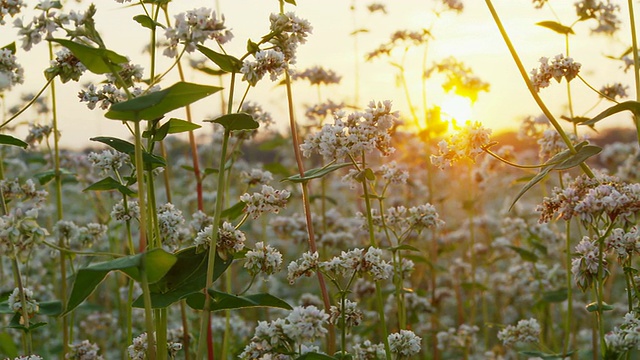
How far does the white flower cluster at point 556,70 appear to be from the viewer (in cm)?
340

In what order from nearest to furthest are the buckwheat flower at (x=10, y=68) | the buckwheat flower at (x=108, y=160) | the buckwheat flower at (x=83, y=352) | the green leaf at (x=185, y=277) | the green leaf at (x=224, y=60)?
1. the green leaf at (x=224, y=60)
2. the green leaf at (x=185, y=277)
3. the buckwheat flower at (x=10, y=68)
4. the buckwheat flower at (x=108, y=160)
5. the buckwheat flower at (x=83, y=352)

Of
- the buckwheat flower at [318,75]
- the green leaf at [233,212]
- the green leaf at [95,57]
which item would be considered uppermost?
the buckwheat flower at [318,75]

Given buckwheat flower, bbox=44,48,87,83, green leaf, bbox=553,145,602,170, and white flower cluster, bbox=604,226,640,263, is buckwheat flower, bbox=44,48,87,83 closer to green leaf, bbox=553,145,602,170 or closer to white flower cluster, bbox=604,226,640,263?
green leaf, bbox=553,145,602,170

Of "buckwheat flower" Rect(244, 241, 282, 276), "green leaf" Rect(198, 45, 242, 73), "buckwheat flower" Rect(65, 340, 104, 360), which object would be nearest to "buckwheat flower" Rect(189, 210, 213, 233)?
"buckwheat flower" Rect(65, 340, 104, 360)

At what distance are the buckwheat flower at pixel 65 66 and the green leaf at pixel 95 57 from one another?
0.28m

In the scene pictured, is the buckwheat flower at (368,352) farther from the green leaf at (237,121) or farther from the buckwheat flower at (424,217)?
the green leaf at (237,121)

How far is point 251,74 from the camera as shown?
2.81m

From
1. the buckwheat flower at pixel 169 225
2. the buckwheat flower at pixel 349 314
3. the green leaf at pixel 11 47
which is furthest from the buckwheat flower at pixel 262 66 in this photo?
the green leaf at pixel 11 47

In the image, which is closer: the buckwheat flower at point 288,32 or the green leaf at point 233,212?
the buckwheat flower at point 288,32

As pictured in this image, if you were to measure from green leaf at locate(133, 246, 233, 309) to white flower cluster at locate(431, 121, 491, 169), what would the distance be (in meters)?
1.11

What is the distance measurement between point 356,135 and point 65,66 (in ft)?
4.09

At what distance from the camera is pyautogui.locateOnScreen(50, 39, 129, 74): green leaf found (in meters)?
2.47

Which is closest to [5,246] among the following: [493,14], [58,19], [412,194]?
[58,19]

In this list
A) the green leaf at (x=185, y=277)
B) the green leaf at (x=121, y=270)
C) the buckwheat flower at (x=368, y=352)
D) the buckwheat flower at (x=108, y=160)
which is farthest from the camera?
the buckwheat flower at (x=108, y=160)
